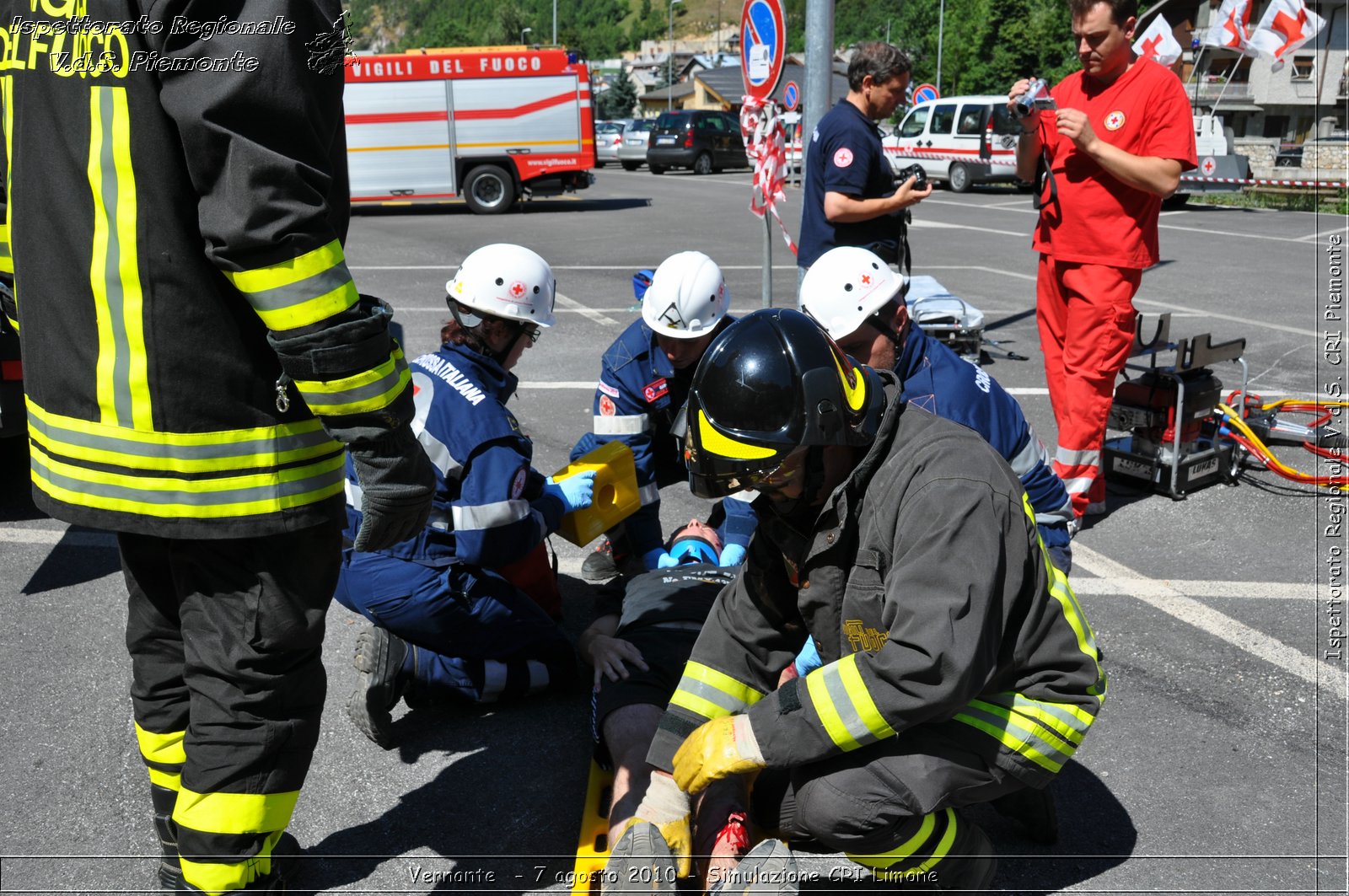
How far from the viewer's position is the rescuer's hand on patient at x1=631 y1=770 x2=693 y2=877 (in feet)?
8.40

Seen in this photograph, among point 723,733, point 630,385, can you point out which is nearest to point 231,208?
point 723,733

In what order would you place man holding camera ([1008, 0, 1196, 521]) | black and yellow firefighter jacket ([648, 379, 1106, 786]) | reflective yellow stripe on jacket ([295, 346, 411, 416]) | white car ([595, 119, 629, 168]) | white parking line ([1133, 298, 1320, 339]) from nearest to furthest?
reflective yellow stripe on jacket ([295, 346, 411, 416]) < black and yellow firefighter jacket ([648, 379, 1106, 786]) < man holding camera ([1008, 0, 1196, 521]) < white parking line ([1133, 298, 1320, 339]) < white car ([595, 119, 629, 168])

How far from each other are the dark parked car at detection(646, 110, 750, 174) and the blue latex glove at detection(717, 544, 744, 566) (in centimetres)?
2854

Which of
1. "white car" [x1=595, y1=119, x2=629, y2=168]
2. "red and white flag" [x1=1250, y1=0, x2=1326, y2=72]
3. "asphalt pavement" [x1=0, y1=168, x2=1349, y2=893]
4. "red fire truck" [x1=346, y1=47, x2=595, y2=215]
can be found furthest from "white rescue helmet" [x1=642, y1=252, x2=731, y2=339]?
"white car" [x1=595, y1=119, x2=629, y2=168]

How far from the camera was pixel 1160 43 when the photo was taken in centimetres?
1276

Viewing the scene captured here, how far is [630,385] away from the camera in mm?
4242

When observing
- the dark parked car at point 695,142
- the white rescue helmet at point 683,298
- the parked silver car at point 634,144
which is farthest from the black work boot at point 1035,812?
the parked silver car at point 634,144

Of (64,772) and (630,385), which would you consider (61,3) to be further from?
(630,385)

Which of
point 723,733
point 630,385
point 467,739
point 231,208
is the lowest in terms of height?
point 467,739

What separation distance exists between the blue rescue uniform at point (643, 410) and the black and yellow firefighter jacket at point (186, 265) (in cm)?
205

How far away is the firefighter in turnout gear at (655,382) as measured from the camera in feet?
13.6

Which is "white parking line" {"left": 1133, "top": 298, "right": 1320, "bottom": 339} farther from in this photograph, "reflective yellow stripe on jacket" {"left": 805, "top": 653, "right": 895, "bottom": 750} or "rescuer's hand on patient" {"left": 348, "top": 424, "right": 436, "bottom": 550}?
"rescuer's hand on patient" {"left": 348, "top": 424, "right": 436, "bottom": 550}

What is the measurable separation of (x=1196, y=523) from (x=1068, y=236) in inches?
58.1

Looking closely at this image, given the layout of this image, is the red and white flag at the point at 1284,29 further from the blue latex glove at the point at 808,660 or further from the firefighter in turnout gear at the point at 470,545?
the blue latex glove at the point at 808,660
